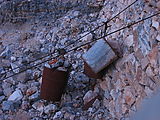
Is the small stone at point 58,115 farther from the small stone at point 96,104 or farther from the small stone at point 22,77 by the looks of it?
the small stone at point 22,77

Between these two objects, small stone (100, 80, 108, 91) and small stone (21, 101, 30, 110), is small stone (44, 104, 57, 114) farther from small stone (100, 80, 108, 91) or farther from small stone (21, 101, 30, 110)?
small stone (100, 80, 108, 91)

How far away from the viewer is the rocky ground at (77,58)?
3.41 m

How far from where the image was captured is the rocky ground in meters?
3.41

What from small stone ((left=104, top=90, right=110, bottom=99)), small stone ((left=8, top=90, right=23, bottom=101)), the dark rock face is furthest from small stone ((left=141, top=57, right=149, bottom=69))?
the dark rock face

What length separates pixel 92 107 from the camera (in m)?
4.20

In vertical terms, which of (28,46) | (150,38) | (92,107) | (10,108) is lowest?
(92,107)

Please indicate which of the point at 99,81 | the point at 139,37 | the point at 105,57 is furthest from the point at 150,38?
the point at 99,81

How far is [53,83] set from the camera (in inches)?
174

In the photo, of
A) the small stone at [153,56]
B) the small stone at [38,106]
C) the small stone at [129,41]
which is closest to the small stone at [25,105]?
the small stone at [38,106]

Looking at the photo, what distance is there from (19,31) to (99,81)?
3012 millimetres

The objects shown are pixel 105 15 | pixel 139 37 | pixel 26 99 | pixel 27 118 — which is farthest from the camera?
pixel 105 15

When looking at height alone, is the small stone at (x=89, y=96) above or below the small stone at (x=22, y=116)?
below

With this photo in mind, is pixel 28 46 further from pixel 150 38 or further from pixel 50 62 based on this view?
pixel 150 38

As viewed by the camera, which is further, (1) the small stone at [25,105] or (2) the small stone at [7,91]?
(2) the small stone at [7,91]
